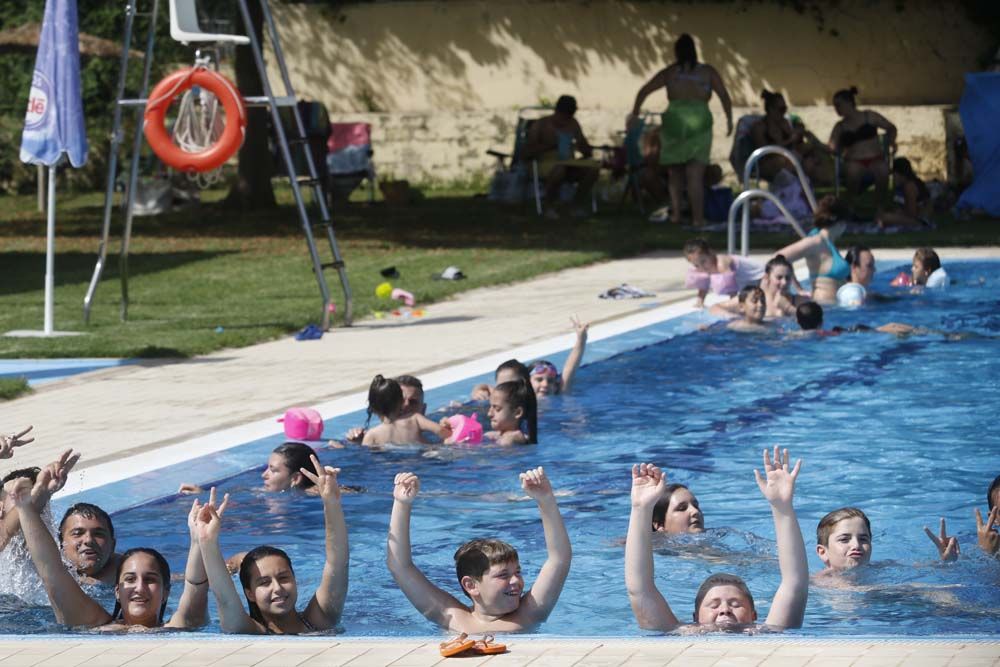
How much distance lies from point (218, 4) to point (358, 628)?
20603 millimetres

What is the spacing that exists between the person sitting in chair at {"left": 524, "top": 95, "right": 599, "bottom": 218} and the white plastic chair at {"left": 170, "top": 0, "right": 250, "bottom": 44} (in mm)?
9424

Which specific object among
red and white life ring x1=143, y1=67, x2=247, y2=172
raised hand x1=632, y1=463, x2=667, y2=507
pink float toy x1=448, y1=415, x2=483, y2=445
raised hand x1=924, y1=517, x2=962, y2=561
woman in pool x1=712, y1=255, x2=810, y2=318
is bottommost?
raised hand x1=924, y1=517, x2=962, y2=561

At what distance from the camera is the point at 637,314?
44.1 ft

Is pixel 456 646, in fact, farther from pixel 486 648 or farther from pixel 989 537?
pixel 989 537

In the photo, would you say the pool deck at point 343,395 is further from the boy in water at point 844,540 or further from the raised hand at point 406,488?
the boy in water at point 844,540

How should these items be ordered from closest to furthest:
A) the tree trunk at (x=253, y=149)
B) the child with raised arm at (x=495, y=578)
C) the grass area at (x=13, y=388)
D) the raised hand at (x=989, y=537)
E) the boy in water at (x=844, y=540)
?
the child with raised arm at (x=495, y=578) < the boy in water at (x=844, y=540) < the raised hand at (x=989, y=537) < the grass area at (x=13, y=388) < the tree trunk at (x=253, y=149)

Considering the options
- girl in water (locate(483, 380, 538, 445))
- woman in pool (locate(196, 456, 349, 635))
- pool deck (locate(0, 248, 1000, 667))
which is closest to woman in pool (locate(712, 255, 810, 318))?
pool deck (locate(0, 248, 1000, 667))

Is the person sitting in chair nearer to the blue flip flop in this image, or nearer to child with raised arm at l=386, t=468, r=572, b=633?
the blue flip flop

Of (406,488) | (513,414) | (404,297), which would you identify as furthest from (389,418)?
(404,297)

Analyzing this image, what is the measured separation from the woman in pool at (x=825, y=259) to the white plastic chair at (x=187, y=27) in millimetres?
5317

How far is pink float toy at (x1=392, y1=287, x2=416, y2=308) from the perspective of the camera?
14148 millimetres

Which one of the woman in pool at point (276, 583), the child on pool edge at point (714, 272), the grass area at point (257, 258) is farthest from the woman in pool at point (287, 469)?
the child on pool edge at point (714, 272)

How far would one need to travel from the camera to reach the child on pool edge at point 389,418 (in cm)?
898

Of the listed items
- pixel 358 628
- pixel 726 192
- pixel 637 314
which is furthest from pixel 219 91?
pixel 726 192
